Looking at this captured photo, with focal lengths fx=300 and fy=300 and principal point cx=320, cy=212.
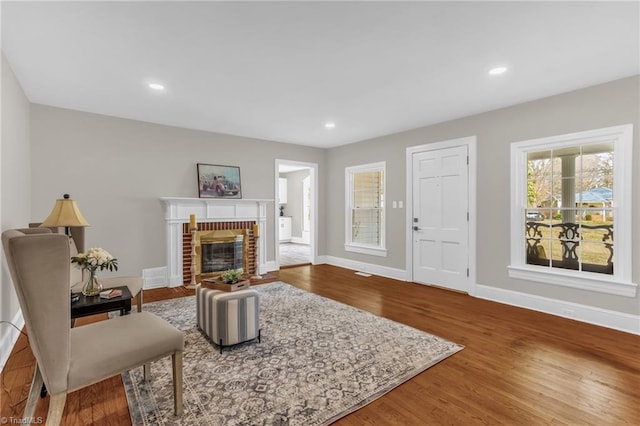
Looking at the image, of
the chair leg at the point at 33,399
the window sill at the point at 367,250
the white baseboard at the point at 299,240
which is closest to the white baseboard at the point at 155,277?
the chair leg at the point at 33,399

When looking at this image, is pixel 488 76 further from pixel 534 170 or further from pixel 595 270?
pixel 595 270

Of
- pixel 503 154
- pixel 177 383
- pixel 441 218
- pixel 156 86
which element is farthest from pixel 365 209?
pixel 177 383

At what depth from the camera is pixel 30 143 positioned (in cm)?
377

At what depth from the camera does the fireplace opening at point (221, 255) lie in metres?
5.18

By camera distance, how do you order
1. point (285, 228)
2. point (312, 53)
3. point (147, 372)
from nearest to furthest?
point (147, 372) → point (312, 53) → point (285, 228)

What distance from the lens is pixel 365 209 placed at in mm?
6102

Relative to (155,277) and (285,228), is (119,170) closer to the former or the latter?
(155,277)

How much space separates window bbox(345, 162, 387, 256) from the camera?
577 centimetres

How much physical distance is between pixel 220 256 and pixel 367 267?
2777 millimetres

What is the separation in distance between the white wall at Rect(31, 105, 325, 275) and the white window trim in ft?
15.1

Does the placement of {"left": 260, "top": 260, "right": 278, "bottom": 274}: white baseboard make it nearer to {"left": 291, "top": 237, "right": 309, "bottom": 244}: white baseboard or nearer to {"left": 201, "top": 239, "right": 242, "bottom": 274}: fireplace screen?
{"left": 201, "top": 239, "right": 242, "bottom": 274}: fireplace screen

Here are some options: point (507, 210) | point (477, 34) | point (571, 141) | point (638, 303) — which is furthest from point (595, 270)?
point (477, 34)

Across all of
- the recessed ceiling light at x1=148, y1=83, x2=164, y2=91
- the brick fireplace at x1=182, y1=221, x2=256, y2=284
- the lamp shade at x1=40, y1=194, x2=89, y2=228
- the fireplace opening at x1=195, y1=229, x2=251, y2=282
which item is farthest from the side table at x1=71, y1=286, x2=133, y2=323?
the fireplace opening at x1=195, y1=229, x2=251, y2=282

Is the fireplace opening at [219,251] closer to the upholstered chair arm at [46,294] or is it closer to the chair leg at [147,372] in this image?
the chair leg at [147,372]
